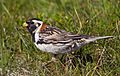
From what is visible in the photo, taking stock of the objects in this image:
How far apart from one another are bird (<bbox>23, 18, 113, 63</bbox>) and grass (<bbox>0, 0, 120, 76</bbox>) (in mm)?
155

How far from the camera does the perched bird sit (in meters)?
5.30

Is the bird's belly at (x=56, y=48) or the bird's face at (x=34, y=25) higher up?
the bird's face at (x=34, y=25)

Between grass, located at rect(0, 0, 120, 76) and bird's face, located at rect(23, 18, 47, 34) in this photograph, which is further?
bird's face, located at rect(23, 18, 47, 34)

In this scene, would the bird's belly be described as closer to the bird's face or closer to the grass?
the grass

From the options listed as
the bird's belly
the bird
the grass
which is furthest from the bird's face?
the bird's belly

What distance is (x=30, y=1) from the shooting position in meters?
8.27

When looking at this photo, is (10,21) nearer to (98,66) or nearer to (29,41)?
(29,41)

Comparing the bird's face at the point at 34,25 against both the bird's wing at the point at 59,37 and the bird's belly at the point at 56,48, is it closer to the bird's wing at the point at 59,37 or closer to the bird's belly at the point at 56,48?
the bird's wing at the point at 59,37

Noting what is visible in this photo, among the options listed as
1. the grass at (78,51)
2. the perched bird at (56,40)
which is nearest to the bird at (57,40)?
the perched bird at (56,40)

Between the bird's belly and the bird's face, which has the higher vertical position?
the bird's face

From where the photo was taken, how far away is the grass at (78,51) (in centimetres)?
525

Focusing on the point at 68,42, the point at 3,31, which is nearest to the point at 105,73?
the point at 68,42

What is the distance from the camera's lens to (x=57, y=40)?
5406 mm

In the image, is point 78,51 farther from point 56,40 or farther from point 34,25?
point 34,25
